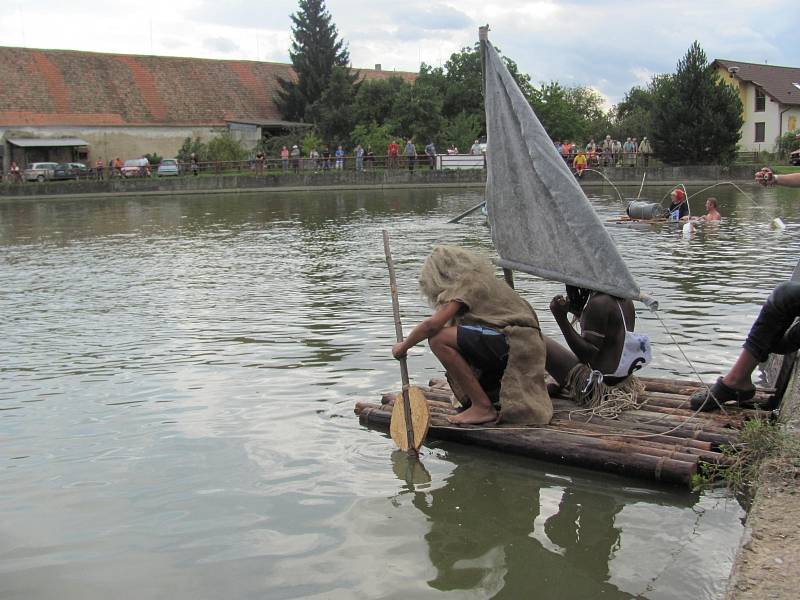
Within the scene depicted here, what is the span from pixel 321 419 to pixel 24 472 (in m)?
2.19

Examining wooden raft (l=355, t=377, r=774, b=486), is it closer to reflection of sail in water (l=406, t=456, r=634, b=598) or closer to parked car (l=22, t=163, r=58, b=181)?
reflection of sail in water (l=406, t=456, r=634, b=598)

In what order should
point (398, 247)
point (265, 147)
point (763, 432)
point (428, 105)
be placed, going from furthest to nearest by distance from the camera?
point (265, 147) → point (428, 105) → point (398, 247) → point (763, 432)

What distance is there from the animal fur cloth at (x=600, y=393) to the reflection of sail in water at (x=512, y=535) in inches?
29.2

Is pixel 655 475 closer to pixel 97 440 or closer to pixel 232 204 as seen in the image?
pixel 97 440

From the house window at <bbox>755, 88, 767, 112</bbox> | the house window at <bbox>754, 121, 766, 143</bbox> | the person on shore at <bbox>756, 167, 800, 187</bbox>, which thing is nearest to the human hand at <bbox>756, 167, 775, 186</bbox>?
the person on shore at <bbox>756, 167, 800, 187</bbox>

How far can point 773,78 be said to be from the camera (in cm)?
6019

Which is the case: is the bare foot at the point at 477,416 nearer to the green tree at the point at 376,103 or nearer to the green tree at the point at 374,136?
the green tree at the point at 374,136

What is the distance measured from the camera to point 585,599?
13.9 ft

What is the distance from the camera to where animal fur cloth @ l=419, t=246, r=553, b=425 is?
5.87 meters

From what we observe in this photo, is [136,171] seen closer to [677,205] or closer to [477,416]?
[677,205]

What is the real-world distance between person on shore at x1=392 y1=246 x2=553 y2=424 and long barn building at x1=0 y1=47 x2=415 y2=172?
5194cm

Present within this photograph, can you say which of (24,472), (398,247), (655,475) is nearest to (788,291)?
(655,475)

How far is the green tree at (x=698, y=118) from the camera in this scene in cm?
4428

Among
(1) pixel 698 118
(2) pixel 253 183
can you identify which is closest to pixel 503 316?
(2) pixel 253 183
